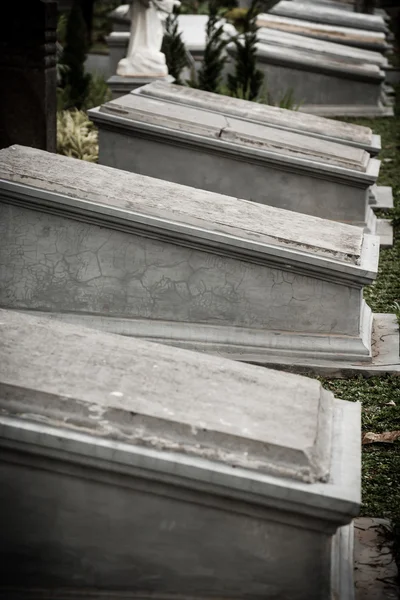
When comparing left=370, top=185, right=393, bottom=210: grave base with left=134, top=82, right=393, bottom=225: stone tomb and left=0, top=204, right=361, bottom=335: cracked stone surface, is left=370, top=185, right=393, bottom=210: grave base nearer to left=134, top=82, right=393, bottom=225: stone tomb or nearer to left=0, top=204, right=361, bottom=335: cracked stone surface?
left=134, top=82, right=393, bottom=225: stone tomb

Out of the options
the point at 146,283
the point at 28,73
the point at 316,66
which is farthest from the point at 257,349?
the point at 316,66

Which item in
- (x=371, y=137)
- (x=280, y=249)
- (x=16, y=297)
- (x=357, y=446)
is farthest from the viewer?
(x=371, y=137)

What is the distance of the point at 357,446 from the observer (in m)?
3.19

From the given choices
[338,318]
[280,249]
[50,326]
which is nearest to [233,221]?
[280,249]

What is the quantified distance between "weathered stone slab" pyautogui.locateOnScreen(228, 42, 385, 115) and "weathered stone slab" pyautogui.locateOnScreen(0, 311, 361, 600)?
1070cm

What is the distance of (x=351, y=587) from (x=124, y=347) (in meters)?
1.12

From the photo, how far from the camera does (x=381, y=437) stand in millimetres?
4418

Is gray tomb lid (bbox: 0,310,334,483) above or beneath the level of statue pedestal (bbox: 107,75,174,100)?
beneath

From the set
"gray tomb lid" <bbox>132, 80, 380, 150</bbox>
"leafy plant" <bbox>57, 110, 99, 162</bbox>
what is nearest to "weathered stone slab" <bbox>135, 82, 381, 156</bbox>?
"gray tomb lid" <bbox>132, 80, 380, 150</bbox>

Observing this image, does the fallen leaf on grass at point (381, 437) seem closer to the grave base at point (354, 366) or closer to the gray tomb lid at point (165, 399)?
the grave base at point (354, 366)

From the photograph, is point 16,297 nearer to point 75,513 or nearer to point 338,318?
point 338,318

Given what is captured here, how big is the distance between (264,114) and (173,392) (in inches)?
207

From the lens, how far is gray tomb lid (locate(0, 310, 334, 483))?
9.63ft

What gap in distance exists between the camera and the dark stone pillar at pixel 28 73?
7.74 metres
